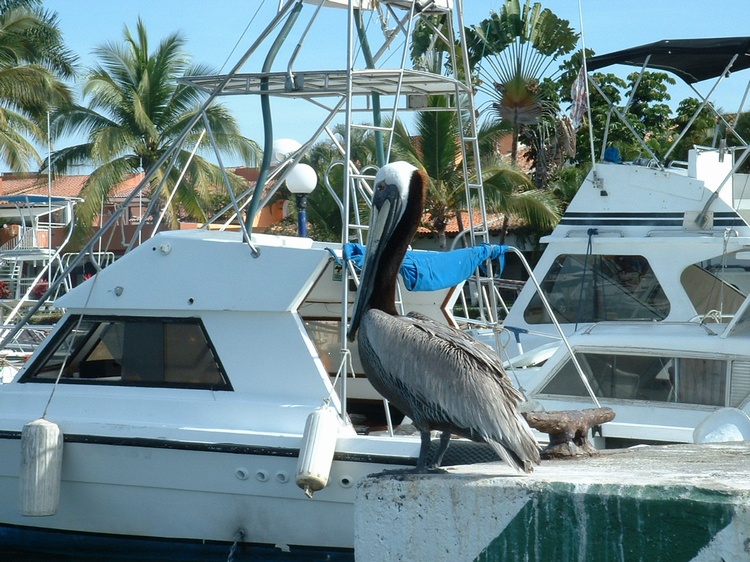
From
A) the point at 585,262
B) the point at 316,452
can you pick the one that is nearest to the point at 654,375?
the point at 585,262

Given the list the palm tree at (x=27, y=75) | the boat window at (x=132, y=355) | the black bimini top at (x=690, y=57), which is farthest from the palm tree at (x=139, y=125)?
the boat window at (x=132, y=355)

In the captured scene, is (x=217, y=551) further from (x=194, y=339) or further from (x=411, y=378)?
(x=411, y=378)

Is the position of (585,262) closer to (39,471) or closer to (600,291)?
(600,291)

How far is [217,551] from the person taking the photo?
661 cm

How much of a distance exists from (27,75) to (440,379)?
26.7m

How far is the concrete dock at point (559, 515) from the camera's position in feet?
11.2

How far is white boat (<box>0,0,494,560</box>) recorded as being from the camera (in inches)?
248

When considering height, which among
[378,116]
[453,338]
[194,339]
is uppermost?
[378,116]

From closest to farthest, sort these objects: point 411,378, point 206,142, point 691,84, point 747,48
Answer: point 411,378 → point 747,48 → point 691,84 → point 206,142

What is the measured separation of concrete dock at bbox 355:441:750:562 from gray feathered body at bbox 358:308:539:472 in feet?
0.70

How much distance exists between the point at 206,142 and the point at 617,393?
763 inches

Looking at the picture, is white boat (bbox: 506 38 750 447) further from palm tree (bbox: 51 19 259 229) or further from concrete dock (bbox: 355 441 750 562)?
palm tree (bbox: 51 19 259 229)

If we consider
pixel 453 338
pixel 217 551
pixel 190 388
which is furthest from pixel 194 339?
pixel 453 338

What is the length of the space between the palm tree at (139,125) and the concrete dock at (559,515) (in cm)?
2300
